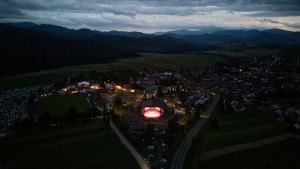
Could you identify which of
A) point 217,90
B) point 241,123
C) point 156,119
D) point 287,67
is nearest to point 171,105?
point 156,119

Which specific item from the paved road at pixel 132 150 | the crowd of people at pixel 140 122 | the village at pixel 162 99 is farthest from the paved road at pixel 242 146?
the crowd of people at pixel 140 122

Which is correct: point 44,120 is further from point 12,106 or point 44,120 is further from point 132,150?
point 12,106

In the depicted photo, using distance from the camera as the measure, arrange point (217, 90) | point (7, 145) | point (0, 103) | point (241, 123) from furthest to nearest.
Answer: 1. point (217, 90)
2. point (0, 103)
3. point (241, 123)
4. point (7, 145)

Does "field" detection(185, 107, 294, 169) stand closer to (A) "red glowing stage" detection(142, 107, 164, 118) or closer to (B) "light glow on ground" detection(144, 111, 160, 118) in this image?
(A) "red glowing stage" detection(142, 107, 164, 118)

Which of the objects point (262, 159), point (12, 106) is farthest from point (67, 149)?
point (12, 106)

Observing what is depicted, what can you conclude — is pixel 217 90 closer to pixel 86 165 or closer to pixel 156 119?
pixel 156 119

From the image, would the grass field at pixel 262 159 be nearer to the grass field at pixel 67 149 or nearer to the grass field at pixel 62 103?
the grass field at pixel 67 149
